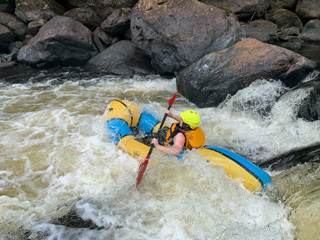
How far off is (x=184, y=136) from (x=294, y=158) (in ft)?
5.00

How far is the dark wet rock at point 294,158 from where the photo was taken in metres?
3.49

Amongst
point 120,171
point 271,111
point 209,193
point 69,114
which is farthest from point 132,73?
point 209,193

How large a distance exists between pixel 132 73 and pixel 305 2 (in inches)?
390

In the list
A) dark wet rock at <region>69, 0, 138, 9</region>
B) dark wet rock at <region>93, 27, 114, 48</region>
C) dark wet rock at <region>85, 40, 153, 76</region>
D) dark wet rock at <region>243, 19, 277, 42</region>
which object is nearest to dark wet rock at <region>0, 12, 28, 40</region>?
dark wet rock at <region>69, 0, 138, 9</region>

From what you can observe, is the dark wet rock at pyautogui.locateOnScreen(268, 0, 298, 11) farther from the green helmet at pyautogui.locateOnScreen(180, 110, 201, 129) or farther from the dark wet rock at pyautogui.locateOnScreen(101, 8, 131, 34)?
the green helmet at pyautogui.locateOnScreen(180, 110, 201, 129)

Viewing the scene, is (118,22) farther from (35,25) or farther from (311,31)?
(311,31)

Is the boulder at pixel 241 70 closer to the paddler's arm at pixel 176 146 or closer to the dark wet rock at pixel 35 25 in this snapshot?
the paddler's arm at pixel 176 146

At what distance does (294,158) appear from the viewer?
3.67 meters

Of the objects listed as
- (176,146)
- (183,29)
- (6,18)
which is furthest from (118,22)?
(176,146)

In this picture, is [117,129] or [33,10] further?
[33,10]

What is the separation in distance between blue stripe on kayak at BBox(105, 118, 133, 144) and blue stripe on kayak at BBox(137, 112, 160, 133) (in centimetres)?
34

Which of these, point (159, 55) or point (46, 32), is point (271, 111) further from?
point (46, 32)

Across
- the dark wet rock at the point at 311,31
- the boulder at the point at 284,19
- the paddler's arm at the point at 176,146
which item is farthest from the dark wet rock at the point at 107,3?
the paddler's arm at the point at 176,146

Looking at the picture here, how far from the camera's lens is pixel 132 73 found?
336 inches
